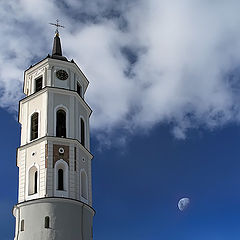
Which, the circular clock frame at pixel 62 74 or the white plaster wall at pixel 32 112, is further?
the circular clock frame at pixel 62 74

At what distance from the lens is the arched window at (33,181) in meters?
35.9

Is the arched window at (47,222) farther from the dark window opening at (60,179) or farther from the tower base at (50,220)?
the dark window opening at (60,179)

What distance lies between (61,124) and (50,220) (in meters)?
8.65

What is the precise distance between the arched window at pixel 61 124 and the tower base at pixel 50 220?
6113 millimetres

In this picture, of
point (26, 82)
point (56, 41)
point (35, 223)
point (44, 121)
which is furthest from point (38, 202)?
point (56, 41)

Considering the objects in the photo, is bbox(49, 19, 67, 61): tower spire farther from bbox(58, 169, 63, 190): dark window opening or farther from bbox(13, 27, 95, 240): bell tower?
bbox(58, 169, 63, 190): dark window opening

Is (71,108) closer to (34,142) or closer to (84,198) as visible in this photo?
(34,142)

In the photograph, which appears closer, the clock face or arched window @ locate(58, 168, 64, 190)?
arched window @ locate(58, 168, 64, 190)

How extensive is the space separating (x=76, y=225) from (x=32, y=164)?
607cm

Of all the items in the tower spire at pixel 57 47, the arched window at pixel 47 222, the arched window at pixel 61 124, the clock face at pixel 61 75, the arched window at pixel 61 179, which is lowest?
the arched window at pixel 47 222

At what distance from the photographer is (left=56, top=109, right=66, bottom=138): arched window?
3846cm

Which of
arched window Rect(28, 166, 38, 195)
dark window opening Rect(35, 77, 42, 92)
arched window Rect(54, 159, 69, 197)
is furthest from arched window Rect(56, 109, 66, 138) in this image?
arched window Rect(28, 166, 38, 195)

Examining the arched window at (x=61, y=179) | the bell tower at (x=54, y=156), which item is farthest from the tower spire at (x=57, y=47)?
the arched window at (x=61, y=179)

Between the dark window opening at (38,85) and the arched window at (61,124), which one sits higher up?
the dark window opening at (38,85)
